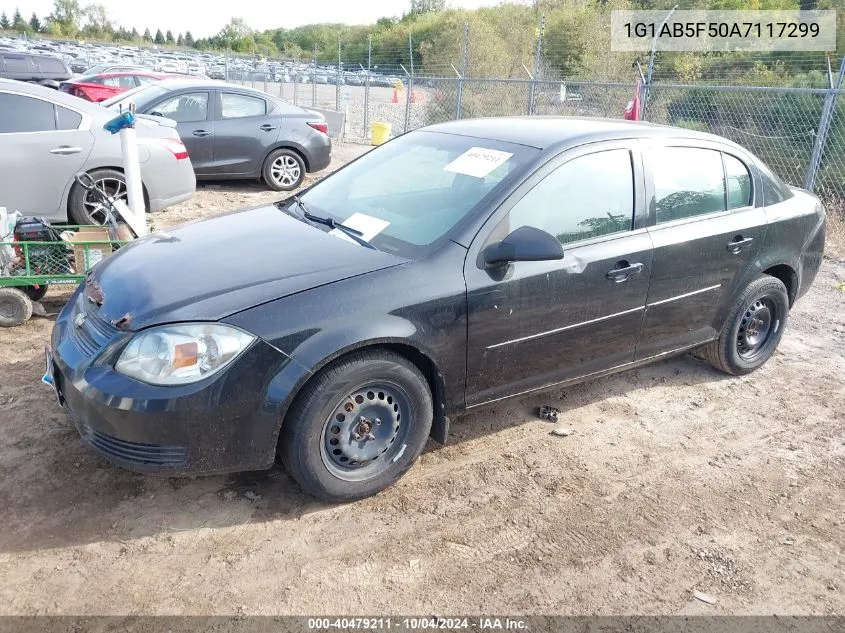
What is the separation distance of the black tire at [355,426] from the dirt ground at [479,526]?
5.9 inches

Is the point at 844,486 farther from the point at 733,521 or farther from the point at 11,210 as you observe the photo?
the point at 11,210

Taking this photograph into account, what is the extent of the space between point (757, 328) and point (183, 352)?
3.85 meters

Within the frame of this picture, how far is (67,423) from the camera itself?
12.0ft

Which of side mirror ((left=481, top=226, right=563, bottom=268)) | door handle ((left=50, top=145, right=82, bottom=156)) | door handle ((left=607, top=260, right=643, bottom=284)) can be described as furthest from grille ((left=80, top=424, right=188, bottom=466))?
door handle ((left=50, top=145, right=82, bottom=156))

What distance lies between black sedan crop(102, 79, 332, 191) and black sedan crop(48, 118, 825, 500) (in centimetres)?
618

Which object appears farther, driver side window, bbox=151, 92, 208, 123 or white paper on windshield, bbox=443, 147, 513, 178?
driver side window, bbox=151, 92, 208, 123

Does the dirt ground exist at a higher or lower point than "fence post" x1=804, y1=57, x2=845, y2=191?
lower

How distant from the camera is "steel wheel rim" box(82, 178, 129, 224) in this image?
Result: 649 centimetres

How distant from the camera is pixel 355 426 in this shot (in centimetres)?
310

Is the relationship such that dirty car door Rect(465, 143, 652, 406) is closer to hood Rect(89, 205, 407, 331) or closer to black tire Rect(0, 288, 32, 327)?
hood Rect(89, 205, 407, 331)

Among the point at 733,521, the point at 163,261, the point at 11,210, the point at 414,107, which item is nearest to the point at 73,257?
the point at 11,210

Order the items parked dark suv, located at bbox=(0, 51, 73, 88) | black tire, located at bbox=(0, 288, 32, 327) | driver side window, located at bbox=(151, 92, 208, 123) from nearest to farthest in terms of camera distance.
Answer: black tire, located at bbox=(0, 288, 32, 327) → driver side window, located at bbox=(151, 92, 208, 123) → parked dark suv, located at bbox=(0, 51, 73, 88)

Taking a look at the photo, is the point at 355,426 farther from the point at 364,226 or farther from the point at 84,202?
the point at 84,202

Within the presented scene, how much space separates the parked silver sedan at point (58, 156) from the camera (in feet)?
20.5
